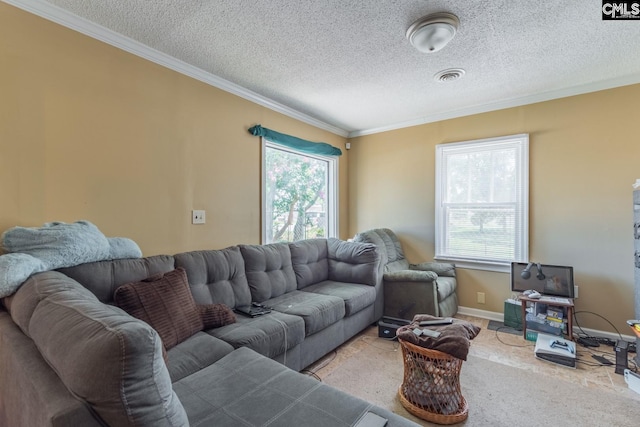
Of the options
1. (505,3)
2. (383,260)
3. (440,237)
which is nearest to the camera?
(505,3)

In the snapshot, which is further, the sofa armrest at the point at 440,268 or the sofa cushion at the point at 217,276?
the sofa armrest at the point at 440,268

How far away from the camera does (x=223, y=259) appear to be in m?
2.36

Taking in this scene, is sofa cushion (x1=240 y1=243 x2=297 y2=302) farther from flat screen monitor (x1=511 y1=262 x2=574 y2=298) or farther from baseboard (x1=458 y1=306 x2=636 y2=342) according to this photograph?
flat screen monitor (x1=511 y1=262 x2=574 y2=298)

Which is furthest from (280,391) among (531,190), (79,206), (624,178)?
(624,178)

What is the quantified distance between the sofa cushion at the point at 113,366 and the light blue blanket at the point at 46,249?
803mm

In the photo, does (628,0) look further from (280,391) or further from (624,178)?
(280,391)

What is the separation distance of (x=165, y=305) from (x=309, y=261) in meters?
1.68

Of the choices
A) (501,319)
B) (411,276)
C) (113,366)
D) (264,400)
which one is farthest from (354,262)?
(113,366)

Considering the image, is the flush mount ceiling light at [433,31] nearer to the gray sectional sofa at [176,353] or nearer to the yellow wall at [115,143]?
the yellow wall at [115,143]

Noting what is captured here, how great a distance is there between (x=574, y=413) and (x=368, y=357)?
1.33m

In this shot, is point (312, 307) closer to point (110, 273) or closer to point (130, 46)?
point (110, 273)

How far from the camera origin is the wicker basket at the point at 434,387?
1.70 m

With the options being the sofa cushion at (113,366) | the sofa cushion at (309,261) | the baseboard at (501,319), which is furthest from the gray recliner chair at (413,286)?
the sofa cushion at (113,366)

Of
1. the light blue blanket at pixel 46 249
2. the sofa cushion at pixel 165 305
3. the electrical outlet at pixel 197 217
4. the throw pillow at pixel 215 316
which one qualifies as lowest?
the throw pillow at pixel 215 316
